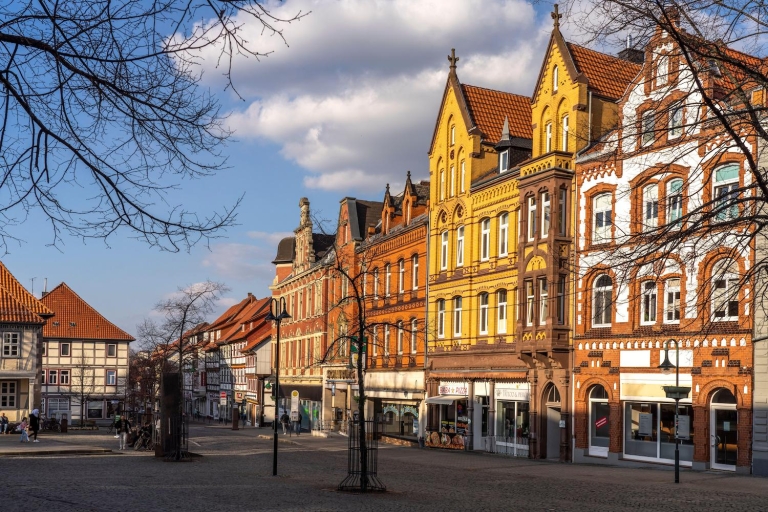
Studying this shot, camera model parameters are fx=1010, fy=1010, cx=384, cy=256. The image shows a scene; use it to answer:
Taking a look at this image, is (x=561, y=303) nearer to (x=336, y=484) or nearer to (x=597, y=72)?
(x=597, y=72)

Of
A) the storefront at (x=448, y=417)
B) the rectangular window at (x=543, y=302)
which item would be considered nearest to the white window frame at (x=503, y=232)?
the rectangular window at (x=543, y=302)

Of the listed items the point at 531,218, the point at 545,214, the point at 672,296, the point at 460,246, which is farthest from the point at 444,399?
the point at 672,296

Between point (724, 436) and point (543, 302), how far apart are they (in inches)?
364

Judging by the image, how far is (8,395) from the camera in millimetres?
62594

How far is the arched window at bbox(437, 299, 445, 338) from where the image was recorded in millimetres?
47344

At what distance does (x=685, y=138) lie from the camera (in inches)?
520

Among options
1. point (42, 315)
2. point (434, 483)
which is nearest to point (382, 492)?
point (434, 483)

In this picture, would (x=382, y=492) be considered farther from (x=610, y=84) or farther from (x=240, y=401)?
(x=240, y=401)

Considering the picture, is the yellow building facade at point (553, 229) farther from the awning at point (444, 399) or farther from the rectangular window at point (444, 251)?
the rectangular window at point (444, 251)

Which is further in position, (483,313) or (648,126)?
(483,313)

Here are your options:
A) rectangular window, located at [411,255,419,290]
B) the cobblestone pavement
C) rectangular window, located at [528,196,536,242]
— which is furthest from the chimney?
rectangular window, located at [411,255,419,290]

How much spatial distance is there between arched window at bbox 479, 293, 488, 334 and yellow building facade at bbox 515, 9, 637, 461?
3.98 meters

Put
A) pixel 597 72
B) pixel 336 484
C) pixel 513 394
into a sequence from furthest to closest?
pixel 513 394 < pixel 597 72 < pixel 336 484

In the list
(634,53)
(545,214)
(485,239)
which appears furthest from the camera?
(485,239)
